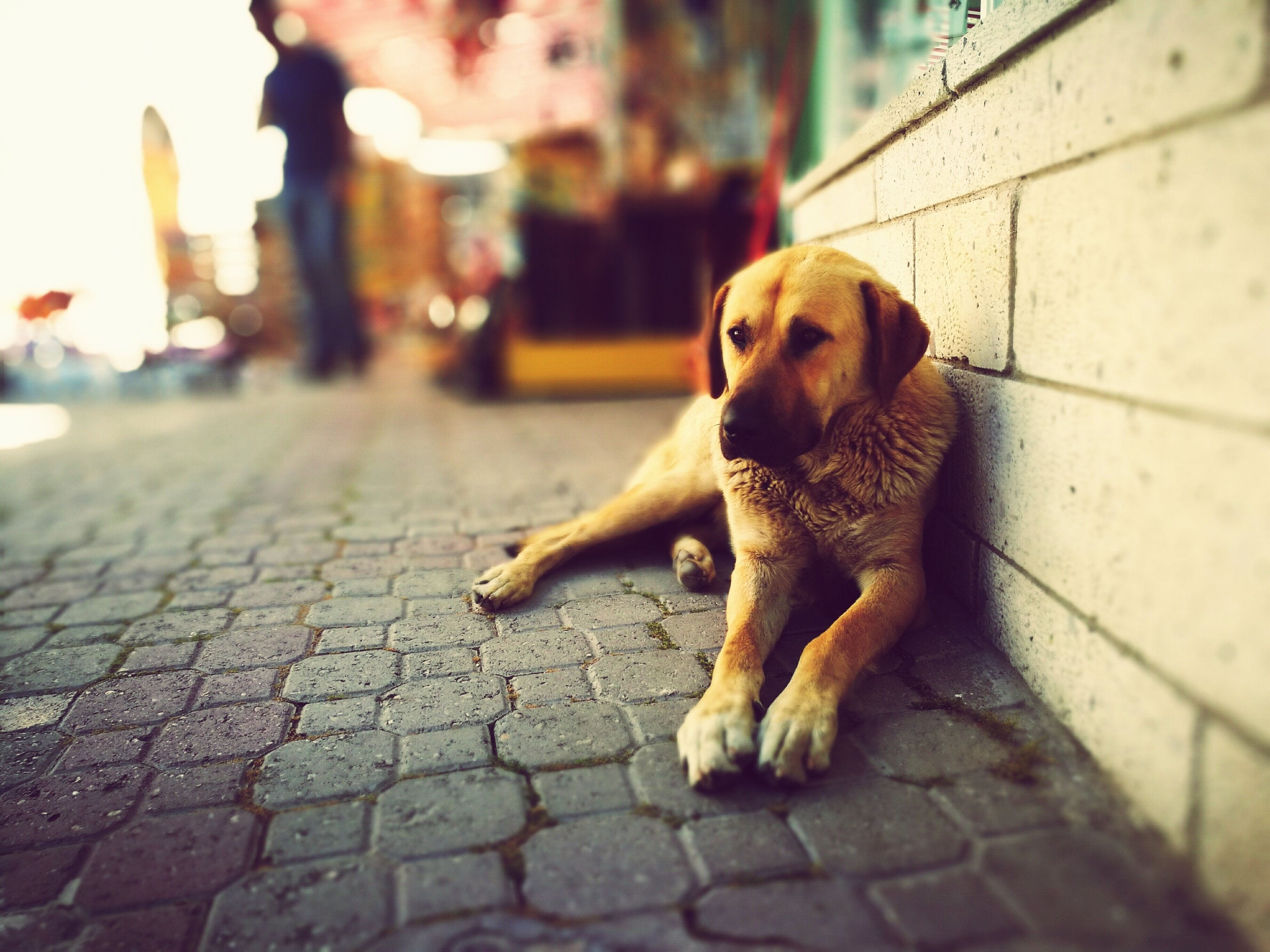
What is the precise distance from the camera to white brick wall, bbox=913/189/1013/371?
2180mm

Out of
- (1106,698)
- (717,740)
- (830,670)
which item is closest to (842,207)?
(830,670)

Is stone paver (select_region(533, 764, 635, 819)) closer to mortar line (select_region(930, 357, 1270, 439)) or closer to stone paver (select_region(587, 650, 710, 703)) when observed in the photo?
stone paver (select_region(587, 650, 710, 703))

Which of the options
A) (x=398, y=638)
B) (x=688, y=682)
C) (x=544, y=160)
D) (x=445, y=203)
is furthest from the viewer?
(x=445, y=203)

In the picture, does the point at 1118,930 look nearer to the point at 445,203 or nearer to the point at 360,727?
the point at 360,727

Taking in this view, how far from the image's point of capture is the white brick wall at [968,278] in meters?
2.18

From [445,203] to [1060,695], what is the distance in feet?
69.2

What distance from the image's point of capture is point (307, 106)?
9773 millimetres

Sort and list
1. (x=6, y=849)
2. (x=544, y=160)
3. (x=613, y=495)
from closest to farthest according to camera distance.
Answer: (x=6, y=849) < (x=613, y=495) < (x=544, y=160)

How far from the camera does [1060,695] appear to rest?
1866 millimetres

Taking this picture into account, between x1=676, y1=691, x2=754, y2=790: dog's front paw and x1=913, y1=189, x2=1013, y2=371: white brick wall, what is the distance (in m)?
1.26

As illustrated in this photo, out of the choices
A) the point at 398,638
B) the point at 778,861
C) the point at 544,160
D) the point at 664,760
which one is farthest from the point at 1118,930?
the point at 544,160

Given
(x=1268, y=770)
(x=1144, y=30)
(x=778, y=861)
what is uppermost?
(x=1144, y=30)

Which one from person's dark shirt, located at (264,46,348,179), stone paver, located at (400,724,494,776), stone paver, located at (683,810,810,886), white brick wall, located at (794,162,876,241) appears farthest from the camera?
person's dark shirt, located at (264,46,348,179)

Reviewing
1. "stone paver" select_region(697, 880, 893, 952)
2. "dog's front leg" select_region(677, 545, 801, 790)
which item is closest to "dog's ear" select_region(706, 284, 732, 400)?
"dog's front leg" select_region(677, 545, 801, 790)
